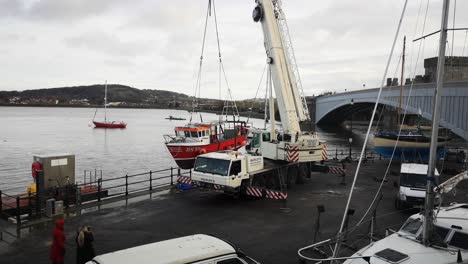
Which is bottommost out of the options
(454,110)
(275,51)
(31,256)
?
(31,256)

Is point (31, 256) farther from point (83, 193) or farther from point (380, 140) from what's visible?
point (380, 140)

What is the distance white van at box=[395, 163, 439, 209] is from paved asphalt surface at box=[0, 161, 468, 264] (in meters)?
0.47

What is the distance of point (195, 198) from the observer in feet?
61.9

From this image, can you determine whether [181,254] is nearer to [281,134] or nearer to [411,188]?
[411,188]

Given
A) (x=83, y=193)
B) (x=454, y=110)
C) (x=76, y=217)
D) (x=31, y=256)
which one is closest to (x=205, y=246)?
(x=31, y=256)

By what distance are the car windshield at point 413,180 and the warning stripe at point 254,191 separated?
6.34 metres

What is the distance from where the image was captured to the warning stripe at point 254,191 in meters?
18.0

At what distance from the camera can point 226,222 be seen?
1500cm

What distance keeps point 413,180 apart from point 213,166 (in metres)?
9.12

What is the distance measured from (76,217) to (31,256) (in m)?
3.89

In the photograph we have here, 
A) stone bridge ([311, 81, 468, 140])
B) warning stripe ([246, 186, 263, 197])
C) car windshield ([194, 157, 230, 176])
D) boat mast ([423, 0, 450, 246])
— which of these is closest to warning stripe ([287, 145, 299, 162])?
warning stripe ([246, 186, 263, 197])

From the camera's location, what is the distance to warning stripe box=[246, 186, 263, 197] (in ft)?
59.0

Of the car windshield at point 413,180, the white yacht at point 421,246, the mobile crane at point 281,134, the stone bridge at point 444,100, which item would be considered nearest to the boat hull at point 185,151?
the mobile crane at point 281,134

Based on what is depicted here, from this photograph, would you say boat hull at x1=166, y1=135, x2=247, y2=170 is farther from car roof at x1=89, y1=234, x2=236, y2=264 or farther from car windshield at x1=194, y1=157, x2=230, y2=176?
car roof at x1=89, y1=234, x2=236, y2=264
